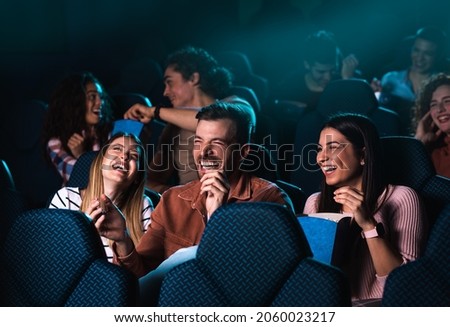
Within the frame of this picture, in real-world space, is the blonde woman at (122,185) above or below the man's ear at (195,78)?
below

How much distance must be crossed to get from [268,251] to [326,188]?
2.71 feet

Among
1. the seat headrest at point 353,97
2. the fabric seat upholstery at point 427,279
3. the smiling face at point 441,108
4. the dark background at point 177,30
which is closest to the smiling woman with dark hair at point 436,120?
the smiling face at point 441,108

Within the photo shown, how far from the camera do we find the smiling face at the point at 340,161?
2232mm

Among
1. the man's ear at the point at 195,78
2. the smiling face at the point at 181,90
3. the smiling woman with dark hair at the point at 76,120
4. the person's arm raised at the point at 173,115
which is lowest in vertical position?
the smiling woman with dark hair at the point at 76,120

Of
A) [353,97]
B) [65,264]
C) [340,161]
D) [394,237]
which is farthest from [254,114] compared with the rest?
[65,264]

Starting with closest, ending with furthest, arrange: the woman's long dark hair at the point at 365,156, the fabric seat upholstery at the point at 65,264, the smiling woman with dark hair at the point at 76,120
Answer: the fabric seat upholstery at the point at 65,264
the woman's long dark hair at the point at 365,156
the smiling woman with dark hair at the point at 76,120

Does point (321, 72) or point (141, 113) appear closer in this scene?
point (141, 113)

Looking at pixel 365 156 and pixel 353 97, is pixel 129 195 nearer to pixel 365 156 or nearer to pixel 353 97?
pixel 365 156

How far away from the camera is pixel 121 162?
8.11 feet

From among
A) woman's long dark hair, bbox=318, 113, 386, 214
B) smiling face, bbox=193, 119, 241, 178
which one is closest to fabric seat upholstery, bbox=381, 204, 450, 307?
woman's long dark hair, bbox=318, 113, 386, 214

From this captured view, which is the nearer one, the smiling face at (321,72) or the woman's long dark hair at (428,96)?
the woman's long dark hair at (428,96)

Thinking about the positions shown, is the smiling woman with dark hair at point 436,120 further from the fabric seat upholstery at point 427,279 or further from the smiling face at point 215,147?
the fabric seat upholstery at point 427,279

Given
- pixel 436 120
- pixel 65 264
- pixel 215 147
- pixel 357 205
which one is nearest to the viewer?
pixel 65 264

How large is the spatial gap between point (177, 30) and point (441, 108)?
358 cm
